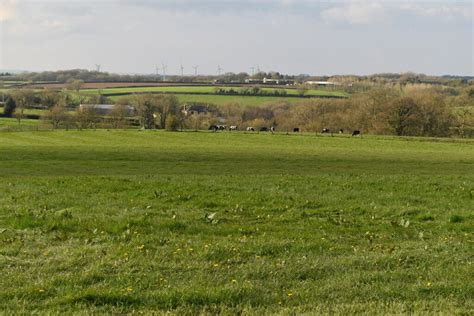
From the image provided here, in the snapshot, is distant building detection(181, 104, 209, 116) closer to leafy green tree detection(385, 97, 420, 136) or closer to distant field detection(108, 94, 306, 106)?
distant field detection(108, 94, 306, 106)

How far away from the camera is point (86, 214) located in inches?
505

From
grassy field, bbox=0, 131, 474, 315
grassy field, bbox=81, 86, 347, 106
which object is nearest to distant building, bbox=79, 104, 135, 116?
grassy field, bbox=81, 86, 347, 106

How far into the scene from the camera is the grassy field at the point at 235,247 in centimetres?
701

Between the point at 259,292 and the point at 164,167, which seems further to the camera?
the point at 164,167

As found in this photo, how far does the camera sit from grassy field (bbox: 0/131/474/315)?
7012mm

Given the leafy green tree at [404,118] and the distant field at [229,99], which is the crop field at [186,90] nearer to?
the distant field at [229,99]

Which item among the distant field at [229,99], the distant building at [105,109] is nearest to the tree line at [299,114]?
the distant building at [105,109]

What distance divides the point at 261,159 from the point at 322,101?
78.3 m

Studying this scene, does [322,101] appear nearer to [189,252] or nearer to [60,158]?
[60,158]

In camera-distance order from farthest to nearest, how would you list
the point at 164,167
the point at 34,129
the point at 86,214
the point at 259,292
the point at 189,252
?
the point at 34,129 < the point at 164,167 < the point at 86,214 < the point at 189,252 < the point at 259,292

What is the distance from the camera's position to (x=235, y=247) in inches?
372

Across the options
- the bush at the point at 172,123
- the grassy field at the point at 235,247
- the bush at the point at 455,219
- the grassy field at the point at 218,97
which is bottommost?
the bush at the point at 172,123

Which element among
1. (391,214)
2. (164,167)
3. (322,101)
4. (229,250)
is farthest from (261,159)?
(322,101)

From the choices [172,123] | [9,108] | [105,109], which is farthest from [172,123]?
[9,108]
